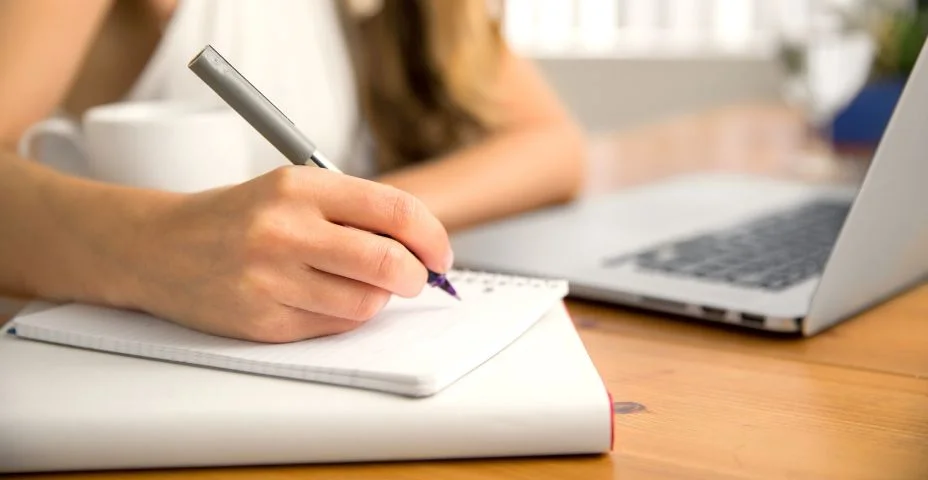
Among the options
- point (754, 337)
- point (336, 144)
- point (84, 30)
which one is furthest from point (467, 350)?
point (336, 144)

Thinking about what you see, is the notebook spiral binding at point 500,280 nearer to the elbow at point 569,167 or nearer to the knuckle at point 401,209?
the knuckle at point 401,209

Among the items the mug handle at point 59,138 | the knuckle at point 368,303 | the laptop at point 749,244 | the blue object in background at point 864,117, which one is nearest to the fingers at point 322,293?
the knuckle at point 368,303

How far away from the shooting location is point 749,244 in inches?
29.4

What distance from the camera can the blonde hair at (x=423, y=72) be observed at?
1.06 meters

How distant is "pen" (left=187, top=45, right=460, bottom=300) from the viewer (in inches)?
18.8

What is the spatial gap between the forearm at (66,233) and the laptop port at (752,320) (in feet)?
1.07

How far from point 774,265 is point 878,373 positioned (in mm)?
157

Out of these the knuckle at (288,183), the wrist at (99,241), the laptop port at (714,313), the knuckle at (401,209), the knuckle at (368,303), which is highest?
the wrist at (99,241)

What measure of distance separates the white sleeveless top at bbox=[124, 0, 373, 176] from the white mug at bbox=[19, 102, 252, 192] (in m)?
0.14

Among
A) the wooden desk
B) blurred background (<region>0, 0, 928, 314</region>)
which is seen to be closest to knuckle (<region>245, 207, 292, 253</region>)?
the wooden desk

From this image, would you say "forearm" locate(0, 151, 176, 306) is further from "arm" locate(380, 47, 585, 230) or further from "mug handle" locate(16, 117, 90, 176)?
"arm" locate(380, 47, 585, 230)

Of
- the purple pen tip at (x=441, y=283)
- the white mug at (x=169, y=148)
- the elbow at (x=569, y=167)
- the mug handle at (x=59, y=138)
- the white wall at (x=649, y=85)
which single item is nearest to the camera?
the purple pen tip at (x=441, y=283)

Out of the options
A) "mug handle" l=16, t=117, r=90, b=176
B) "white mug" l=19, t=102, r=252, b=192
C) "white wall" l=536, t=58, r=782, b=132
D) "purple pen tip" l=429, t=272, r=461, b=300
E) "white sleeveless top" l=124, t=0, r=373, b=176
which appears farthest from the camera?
"white wall" l=536, t=58, r=782, b=132

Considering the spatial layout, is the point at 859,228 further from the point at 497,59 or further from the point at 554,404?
the point at 497,59
